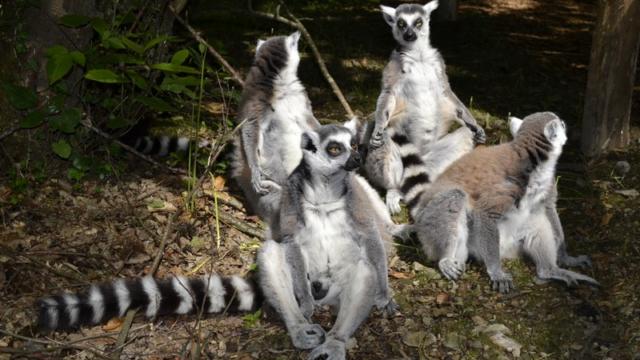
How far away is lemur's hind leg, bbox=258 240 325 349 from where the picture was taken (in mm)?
4164

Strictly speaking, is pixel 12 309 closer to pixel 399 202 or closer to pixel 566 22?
pixel 399 202

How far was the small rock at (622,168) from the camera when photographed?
623cm

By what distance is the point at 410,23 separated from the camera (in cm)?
624

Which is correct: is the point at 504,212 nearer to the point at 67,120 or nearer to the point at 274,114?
the point at 274,114

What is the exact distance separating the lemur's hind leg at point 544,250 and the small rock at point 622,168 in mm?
1531

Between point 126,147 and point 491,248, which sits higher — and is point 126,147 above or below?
above

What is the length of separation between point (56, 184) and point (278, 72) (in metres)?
1.73

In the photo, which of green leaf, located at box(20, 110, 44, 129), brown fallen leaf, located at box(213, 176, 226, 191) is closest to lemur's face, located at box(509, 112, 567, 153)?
brown fallen leaf, located at box(213, 176, 226, 191)

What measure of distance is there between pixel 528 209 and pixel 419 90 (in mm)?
1647

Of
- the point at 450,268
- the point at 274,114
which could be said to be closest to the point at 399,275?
the point at 450,268

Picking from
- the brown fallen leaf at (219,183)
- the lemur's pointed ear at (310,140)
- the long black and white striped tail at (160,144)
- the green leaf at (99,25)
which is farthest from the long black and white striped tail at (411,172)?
the green leaf at (99,25)

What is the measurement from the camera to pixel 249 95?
5652mm

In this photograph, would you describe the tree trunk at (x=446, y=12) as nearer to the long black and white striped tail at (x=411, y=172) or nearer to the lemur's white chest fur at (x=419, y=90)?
the lemur's white chest fur at (x=419, y=90)

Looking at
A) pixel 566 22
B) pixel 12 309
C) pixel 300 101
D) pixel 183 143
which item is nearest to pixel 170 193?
pixel 183 143
